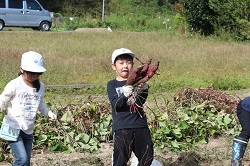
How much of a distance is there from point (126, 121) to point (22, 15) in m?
22.3

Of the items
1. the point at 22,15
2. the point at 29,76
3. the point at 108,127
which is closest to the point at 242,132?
the point at 108,127

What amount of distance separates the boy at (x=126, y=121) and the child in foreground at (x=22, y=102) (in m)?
0.63

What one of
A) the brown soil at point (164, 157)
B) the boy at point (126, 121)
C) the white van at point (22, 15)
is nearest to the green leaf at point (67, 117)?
the brown soil at point (164, 157)

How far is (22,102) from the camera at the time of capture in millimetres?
4340

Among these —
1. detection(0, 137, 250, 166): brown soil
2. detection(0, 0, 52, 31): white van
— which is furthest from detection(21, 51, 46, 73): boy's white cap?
detection(0, 0, 52, 31): white van

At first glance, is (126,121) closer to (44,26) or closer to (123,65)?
(123,65)

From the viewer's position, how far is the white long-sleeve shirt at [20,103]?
4.30m

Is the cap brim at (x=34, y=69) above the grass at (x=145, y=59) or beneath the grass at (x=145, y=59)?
above

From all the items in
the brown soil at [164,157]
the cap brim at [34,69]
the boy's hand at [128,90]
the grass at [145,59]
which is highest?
the cap brim at [34,69]

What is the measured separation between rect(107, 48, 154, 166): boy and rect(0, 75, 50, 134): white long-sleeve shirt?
2.20 feet

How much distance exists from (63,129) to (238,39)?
14.8m

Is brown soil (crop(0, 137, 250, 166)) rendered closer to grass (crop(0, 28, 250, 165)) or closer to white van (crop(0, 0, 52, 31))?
grass (crop(0, 28, 250, 165))

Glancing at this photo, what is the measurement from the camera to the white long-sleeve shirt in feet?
14.1

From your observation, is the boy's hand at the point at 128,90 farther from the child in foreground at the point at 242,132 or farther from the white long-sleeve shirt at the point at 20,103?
the child in foreground at the point at 242,132
